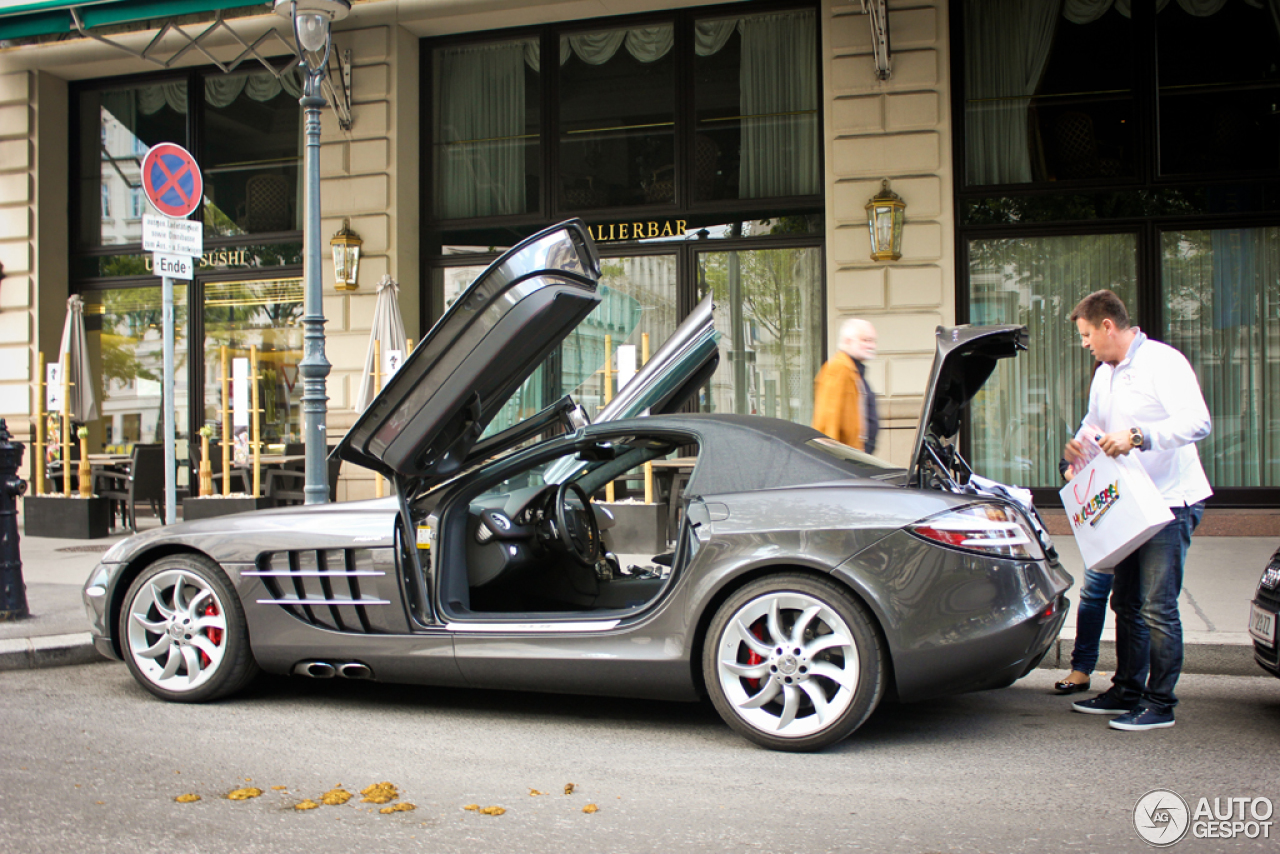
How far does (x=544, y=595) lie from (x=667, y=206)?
24.4 ft

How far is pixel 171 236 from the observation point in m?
6.99

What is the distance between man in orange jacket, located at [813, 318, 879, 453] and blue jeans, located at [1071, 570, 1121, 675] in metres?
1.55

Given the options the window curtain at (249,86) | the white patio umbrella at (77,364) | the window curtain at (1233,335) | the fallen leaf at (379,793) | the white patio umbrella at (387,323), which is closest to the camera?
the fallen leaf at (379,793)

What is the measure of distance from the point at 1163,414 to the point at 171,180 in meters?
6.09

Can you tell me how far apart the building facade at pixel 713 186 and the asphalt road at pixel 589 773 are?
6304mm

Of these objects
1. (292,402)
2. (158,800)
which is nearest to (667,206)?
(292,402)

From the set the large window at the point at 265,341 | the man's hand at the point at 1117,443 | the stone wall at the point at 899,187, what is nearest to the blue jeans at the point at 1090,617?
the man's hand at the point at 1117,443

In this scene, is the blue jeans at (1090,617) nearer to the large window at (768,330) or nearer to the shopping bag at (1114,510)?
the shopping bag at (1114,510)

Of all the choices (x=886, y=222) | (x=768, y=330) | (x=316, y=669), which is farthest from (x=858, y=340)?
(x=768, y=330)

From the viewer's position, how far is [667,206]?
38.3 feet

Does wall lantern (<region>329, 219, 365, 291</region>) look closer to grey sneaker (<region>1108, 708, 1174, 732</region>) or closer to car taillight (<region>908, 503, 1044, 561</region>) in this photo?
car taillight (<region>908, 503, 1044, 561</region>)

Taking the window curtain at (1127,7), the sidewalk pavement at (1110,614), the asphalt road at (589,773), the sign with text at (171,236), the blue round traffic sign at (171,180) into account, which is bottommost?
the asphalt road at (589,773)

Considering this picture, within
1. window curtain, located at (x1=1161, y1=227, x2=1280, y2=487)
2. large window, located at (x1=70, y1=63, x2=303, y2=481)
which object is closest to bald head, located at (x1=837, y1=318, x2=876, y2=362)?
window curtain, located at (x1=1161, y1=227, x2=1280, y2=487)

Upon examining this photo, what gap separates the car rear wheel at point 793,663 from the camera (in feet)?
12.6
